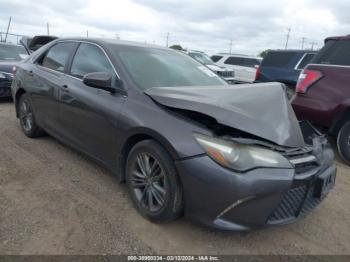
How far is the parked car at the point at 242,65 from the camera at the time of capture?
46.3ft

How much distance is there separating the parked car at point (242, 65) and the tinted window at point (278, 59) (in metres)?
3.54

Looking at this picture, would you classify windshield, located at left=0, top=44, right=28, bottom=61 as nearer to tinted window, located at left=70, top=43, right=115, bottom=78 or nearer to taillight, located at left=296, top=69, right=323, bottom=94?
tinted window, located at left=70, top=43, right=115, bottom=78

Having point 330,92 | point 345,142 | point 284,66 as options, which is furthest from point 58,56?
point 284,66

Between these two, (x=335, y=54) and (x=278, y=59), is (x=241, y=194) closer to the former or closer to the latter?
(x=335, y=54)

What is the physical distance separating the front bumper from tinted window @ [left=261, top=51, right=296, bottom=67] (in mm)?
7877

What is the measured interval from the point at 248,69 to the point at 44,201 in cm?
1236

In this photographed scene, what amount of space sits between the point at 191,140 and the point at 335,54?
3.58 metres

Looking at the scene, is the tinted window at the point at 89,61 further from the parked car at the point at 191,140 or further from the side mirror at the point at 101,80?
the side mirror at the point at 101,80

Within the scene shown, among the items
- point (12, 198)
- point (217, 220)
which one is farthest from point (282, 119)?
point (12, 198)

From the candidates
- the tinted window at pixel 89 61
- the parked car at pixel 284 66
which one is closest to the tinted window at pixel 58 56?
the tinted window at pixel 89 61

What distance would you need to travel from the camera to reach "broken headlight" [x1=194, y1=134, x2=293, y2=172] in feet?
7.82

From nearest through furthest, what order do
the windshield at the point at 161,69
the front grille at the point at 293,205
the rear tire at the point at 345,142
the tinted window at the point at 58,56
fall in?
1. the front grille at the point at 293,205
2. the windshield at the point at 161,69
3. the tinted window at the point at 58,56
4. the rear tire at the point at 345,142

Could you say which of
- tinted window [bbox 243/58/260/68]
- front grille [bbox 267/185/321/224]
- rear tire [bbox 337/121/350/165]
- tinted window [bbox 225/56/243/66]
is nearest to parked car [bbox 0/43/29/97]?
rear tire [bbox 337/121/350/165]

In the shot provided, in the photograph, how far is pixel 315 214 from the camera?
131 inches
